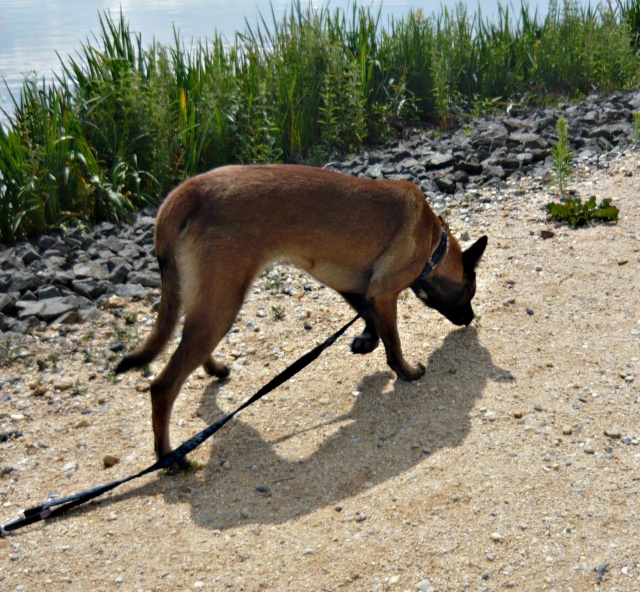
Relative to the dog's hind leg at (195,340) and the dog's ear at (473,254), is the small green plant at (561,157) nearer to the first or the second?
the dog's ear at (473,254)

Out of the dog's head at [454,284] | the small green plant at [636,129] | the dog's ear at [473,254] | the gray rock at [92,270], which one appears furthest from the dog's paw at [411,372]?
the small green plant at [636,129]

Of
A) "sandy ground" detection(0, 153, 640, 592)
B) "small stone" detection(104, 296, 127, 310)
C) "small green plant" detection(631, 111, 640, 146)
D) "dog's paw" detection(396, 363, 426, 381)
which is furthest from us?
"small green plant" detection(631, 111, 640, 146)

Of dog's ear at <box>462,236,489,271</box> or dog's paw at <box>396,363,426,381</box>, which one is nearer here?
dog's paw at <box>396,363,426,381</box>

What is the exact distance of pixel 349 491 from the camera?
409 cm

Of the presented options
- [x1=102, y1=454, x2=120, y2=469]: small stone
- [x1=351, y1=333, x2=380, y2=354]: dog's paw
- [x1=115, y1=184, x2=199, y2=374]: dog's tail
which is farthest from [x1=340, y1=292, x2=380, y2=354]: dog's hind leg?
[x1=102, y1=454, x2=120, y2=469]: small stone

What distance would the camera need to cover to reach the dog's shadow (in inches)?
159

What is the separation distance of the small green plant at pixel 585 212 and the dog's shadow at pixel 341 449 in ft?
7.16

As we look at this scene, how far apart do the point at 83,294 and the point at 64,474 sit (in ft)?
7.06

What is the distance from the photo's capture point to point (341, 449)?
14.6 ft

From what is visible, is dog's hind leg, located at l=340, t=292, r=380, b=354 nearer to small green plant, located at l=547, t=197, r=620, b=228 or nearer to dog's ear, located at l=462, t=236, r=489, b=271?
dog's ear, located at l=462, t=236, r=489, b=271

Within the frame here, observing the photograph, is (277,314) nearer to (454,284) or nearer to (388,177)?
(454,284)

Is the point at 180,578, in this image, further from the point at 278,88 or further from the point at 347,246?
the point at 278,88

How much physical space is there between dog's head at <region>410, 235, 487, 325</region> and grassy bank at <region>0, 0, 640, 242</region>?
3.00 m

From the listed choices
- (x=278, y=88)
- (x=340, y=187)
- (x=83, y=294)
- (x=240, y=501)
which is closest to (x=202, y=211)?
(x=340, y=187)
